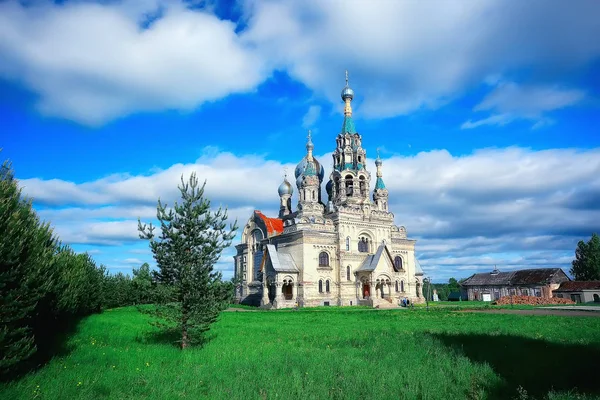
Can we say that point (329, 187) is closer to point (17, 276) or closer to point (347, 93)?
point (347, 93)

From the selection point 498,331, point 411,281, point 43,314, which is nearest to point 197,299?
point 43,314

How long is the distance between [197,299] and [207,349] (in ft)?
6.22

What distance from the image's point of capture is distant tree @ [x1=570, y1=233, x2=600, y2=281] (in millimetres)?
63666

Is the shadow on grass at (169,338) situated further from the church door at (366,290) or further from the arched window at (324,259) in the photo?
the church door at (366,290)

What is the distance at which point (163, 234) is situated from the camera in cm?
1583

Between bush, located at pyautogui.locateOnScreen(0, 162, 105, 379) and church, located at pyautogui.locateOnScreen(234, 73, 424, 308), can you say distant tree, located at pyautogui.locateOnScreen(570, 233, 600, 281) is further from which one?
bush, located at pyautogui.locateOnScreen(0, 162, 105, 379)

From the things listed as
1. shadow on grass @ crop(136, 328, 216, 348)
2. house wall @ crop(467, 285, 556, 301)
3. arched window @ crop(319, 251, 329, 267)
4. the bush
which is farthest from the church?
the bush

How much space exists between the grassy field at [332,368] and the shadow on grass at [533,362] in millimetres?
29

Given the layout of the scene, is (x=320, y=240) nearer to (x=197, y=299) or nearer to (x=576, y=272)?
(x=197, y=299)

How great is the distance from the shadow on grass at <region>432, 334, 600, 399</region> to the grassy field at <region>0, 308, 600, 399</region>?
1.1 inches

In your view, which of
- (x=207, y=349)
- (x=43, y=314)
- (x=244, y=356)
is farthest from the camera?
(x=43, y=314)

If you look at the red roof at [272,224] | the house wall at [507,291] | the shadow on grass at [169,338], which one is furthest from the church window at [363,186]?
the shadow on grass at [169,338]

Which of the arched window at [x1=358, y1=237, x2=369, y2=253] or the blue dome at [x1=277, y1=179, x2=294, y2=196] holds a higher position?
the blue dome at [x1=277, y1=179, x2=294, y2=196]

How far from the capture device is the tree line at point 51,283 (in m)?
11.0
